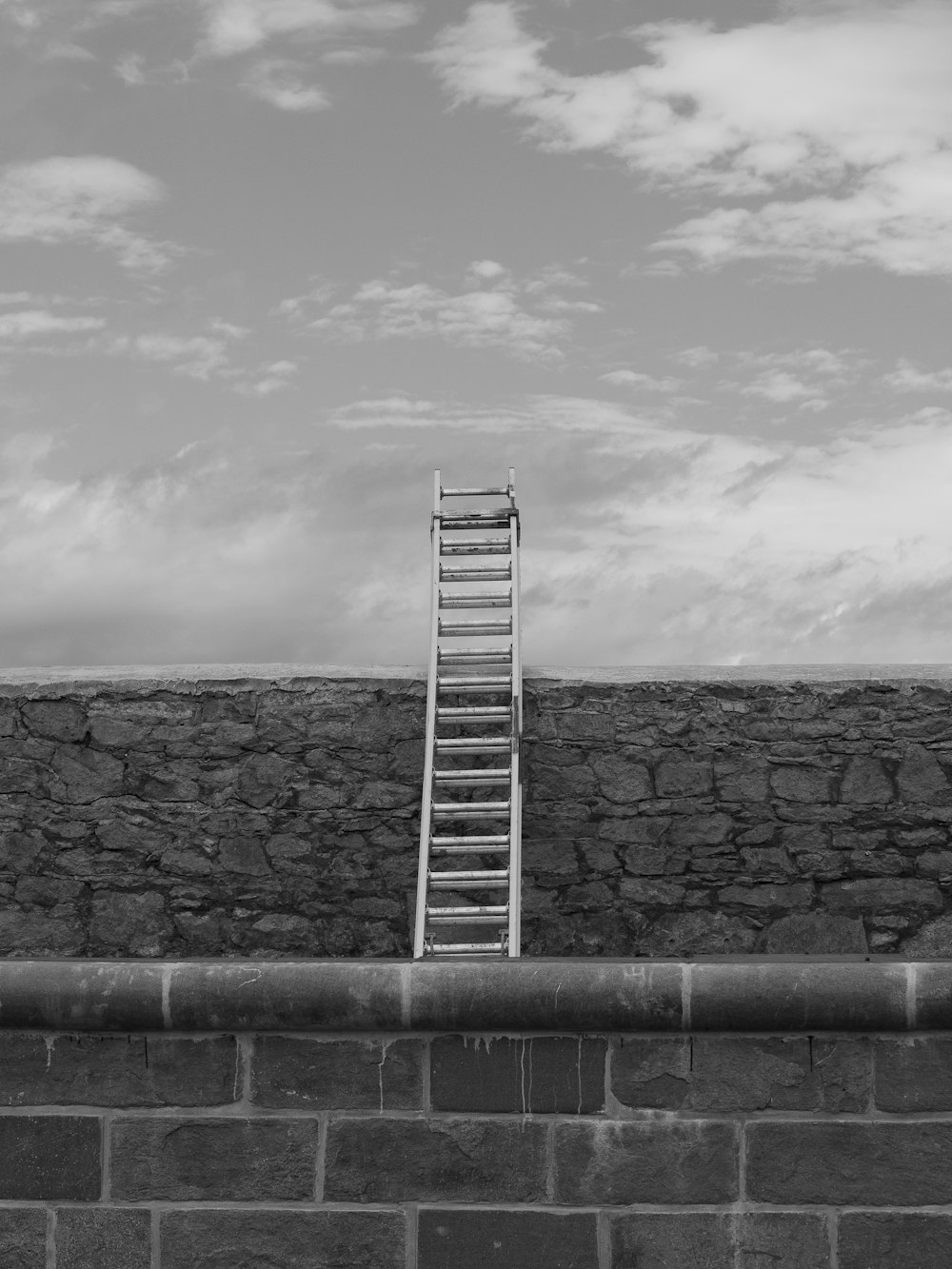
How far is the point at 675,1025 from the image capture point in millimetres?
3301

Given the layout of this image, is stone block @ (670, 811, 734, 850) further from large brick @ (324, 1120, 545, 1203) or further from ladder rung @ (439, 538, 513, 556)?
large brick @ (324, 1120, 545, 1203)

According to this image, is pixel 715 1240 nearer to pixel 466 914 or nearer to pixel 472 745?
pixel 466 914

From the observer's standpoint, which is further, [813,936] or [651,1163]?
[813,936]

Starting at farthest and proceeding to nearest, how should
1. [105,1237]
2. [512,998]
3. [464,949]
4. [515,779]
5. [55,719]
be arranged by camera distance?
[55,719], [515,779], [464,949], [105,1237], [512,998]

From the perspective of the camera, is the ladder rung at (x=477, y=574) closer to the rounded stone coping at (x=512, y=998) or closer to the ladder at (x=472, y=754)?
the ladder at (x=472, y=754)

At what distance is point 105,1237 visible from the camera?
133 inches

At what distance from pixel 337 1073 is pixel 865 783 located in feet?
14.0

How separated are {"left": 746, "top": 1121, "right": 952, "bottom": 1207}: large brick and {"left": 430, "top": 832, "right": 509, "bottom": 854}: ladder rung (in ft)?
10.3

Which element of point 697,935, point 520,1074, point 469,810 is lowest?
point 697,935

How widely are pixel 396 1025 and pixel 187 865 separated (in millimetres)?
3989

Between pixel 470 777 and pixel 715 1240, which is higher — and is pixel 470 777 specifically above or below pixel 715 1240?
above

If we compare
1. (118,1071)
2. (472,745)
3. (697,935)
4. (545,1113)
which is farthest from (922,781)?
(118,1071)

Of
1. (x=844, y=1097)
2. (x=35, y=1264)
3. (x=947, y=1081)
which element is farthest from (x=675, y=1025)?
(x=35, y=1264)

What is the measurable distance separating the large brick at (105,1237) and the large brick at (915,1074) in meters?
1.66
